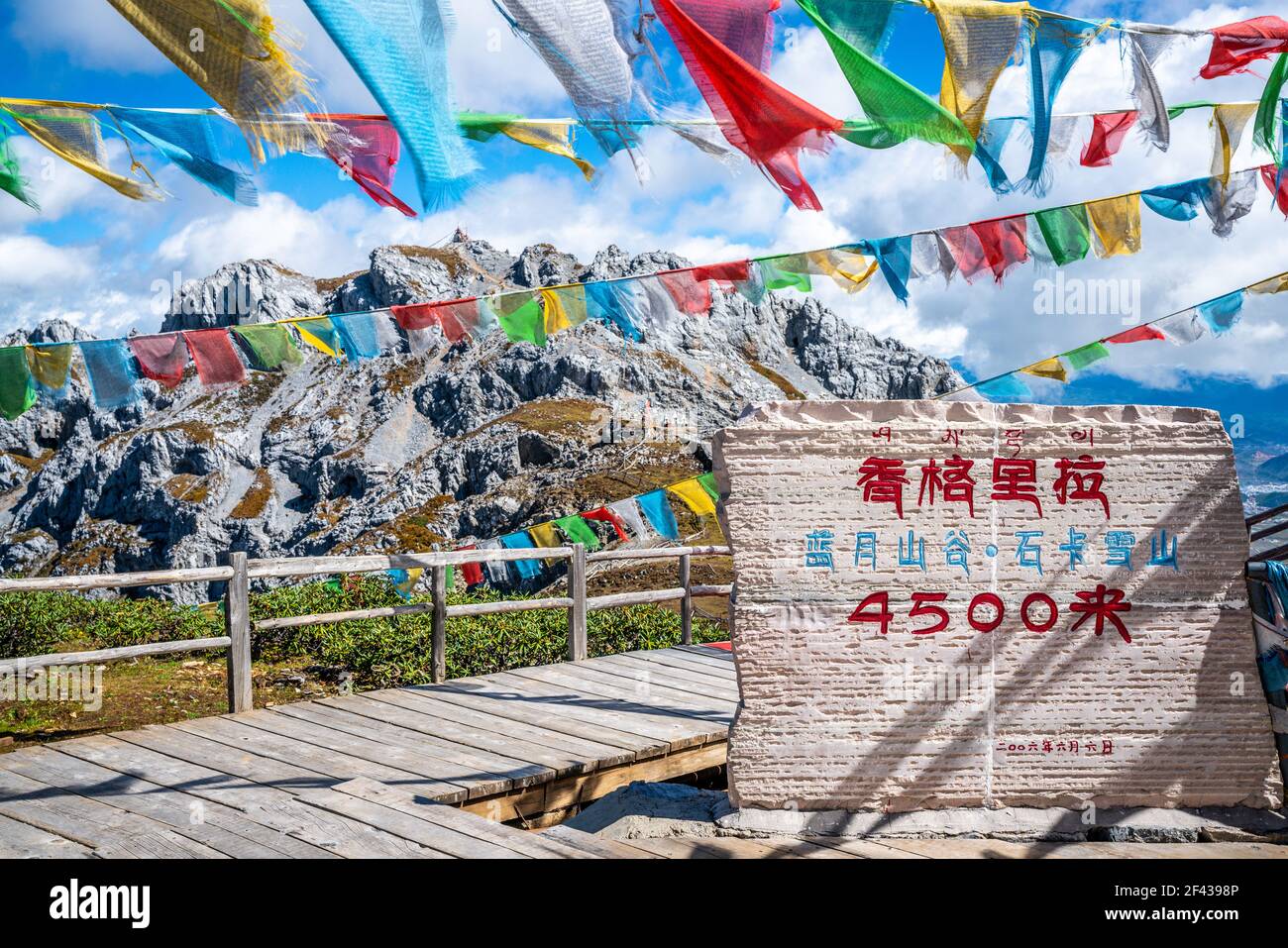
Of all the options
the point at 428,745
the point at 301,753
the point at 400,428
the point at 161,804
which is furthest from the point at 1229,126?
the point at 400,428

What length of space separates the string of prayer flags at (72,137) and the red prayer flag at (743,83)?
244 centimetres

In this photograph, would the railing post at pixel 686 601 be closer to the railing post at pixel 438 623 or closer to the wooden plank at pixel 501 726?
the railing post at pixel 438 623

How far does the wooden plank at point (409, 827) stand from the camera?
4.11m

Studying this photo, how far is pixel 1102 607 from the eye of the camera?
4.56m

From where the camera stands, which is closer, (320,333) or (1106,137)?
(1106,137)

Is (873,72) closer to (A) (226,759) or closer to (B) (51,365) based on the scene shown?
(A) (226,759)

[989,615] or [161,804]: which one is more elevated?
[989,615]

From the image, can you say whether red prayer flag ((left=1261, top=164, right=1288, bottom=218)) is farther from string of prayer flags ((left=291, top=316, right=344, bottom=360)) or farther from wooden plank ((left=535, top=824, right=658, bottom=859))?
string of prayer flags ((left=291, top=316, right=344, bottom=360))

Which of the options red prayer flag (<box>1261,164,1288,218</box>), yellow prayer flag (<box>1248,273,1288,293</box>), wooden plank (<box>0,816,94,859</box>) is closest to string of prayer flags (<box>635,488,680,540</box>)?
yellow prayer flag (<box>1248,273,1288,293</box>)

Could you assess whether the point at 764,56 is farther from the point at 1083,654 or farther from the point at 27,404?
the point at 27,404

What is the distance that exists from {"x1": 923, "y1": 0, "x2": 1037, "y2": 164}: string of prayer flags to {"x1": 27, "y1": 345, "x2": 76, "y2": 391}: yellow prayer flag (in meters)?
5.56

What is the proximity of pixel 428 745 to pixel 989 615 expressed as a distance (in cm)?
326

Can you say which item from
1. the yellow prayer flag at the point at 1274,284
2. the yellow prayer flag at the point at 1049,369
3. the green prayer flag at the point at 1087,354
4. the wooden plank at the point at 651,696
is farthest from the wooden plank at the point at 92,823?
the yellow prayer flag at the point at 1274,284

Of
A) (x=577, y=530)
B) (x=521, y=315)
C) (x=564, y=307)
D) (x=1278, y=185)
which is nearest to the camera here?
(x=1278, y=185)
